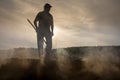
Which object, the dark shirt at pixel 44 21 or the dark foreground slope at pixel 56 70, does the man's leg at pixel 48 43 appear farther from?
the dark foreground slope at pixel 56 70

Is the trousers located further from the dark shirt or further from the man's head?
the man's head

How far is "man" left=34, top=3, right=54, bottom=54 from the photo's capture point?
1459 centimetres

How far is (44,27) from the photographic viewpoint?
14.8 metres

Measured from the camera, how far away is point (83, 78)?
1082 centimetres

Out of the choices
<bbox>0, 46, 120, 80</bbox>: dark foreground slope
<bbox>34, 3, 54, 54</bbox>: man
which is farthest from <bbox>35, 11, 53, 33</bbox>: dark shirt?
<bbox>0, 46, 120, 80</bbox>: dark foreground slope

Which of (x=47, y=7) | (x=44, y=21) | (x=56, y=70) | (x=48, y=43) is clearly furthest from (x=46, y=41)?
(x=56, y=70)

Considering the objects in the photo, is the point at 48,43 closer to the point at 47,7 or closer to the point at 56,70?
the point at 47,7

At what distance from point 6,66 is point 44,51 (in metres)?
3.15

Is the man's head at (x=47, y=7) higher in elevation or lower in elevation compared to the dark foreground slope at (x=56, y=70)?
higher

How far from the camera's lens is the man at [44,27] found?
14586 mm

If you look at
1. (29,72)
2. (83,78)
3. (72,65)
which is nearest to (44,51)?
(72,65)

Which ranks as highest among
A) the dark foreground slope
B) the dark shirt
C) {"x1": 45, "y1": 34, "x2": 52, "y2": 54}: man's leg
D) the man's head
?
the man's head

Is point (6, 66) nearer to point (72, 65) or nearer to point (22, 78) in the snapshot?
point (22, 78)

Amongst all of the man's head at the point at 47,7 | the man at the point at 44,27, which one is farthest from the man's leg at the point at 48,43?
the man's head at the point at 47,7
